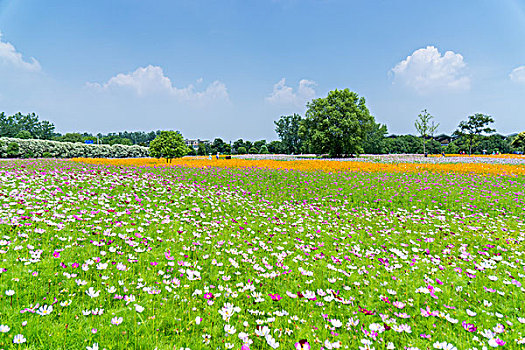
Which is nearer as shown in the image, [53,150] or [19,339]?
[19,339]

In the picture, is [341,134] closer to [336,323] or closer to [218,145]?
[336,323]

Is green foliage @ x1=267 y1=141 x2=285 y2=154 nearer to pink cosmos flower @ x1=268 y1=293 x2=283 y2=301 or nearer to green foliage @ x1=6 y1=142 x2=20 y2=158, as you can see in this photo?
green foliage @ x1=6 y1=142 x2=20 y2=158

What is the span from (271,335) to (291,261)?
229 cm

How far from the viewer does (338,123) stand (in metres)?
46.5

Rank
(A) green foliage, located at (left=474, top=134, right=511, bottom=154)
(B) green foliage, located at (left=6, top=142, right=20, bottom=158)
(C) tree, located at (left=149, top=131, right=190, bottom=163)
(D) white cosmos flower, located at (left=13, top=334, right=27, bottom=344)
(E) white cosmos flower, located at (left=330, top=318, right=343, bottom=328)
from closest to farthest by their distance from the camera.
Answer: (D) white cosmos flower, located at (left=13, top=334, right=27, bottom=344)
(E) white cosmos flower, located at (left=330, top=318, right=343, bottom=328)
(C) tree, located at (left=149, top=131, right=190, bottom=163)
(B) green foliage, located at (left=6, top=142, right=20, bottom=158)
(A) green foliage, located at (left=474, top=134, right=511, bottom=154)

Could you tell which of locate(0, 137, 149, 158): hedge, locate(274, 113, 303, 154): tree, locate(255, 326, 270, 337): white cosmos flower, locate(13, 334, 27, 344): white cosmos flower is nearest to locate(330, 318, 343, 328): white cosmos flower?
locate(255, 326, 270, 337): white cosmos flower

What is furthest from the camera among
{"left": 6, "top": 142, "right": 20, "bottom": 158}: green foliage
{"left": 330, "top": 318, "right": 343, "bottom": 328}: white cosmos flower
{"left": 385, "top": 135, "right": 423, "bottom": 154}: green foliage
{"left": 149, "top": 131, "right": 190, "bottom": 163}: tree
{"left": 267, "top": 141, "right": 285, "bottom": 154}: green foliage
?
{"left": 267, "top": 141, "right": 285, "bottom": 154}: green foliage

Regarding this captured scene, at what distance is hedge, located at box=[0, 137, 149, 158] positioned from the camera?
41.0 metres

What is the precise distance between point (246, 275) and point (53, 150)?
61.8m

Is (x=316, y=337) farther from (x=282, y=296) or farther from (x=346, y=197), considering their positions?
(x=346, y=197)

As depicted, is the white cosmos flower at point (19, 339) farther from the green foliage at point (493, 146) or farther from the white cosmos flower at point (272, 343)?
the green foliage at point (493, 146)

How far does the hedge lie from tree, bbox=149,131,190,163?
97.6 ft

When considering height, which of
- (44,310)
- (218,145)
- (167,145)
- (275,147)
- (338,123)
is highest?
(338,123)

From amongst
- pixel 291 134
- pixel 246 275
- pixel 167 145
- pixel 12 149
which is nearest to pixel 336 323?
pixel 246 275
